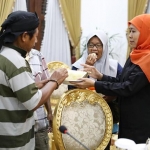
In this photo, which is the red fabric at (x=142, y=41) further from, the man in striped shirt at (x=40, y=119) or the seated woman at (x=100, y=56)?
the man in striped shirt at (x=40, y=119)

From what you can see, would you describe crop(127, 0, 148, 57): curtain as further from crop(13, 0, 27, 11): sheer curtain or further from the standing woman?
the standing woman

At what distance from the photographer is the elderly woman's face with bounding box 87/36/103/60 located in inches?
85.1

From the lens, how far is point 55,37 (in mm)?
4598

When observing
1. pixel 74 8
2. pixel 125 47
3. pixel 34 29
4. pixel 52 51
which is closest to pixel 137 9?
pixel 125 47

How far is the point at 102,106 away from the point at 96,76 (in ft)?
1.12

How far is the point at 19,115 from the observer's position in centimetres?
127

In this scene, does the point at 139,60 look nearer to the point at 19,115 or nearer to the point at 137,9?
the point at 19,115

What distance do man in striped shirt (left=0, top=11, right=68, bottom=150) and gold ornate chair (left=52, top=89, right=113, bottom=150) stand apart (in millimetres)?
198

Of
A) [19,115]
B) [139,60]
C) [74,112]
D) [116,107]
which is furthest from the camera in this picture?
[116,107]

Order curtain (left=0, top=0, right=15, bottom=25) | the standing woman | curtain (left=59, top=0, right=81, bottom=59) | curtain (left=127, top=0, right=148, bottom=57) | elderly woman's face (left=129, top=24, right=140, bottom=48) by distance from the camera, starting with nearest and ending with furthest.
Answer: the standing woman, elderly woman's face (left=129, top=24, right=140, bottom=48), curtain (left=0, top=0, right=15, bottom=25), curtain (left=127, top=0, right=148, bottom=57), curtain (left=59, top=0, right=81, bottom=59)

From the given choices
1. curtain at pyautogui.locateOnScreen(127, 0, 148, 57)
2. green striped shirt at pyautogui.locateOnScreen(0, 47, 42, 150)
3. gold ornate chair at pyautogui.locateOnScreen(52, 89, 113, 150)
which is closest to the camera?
green striped shirt at pyautogui.locateOnScreen(0, 47, 42, 150)

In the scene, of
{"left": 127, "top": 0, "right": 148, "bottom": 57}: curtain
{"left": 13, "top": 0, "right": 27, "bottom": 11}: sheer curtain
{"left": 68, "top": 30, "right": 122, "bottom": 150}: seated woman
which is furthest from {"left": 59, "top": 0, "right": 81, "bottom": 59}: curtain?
{"left": 68, "top": 30, "right": 122, "bottom": 150}: seated woman

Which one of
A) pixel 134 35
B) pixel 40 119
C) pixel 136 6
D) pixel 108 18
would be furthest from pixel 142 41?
pixel 108 18

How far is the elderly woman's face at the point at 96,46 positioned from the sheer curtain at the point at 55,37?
243cm
